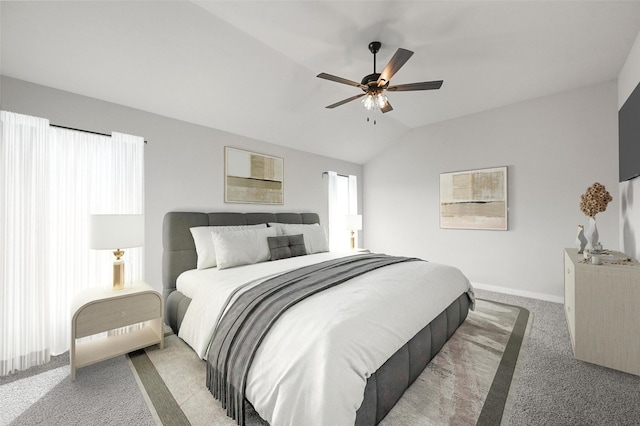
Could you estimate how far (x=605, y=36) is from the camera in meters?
2.51

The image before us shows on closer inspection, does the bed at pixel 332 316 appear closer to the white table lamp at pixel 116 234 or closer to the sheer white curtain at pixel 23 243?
the white table lamp at pixel 116 234

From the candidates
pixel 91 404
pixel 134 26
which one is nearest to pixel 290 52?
pixel 134 26

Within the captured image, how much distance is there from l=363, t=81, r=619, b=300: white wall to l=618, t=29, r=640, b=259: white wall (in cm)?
23

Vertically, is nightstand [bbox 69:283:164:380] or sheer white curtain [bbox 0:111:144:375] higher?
sheer white curtain [bbox 0:111:144:375]

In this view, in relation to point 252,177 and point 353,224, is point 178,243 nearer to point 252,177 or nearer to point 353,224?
point 252,177

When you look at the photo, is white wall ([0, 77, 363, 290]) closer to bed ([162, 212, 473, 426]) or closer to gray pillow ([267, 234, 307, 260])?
bed ([162, 212, 473, 426])

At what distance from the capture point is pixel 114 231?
219 cm

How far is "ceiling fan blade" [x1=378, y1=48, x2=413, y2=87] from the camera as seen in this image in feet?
6.24

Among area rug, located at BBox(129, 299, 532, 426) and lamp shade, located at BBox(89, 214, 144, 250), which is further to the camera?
lamp shade, located at BBox(89, 214, 144, 250)

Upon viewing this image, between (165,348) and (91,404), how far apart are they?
670 millimetres

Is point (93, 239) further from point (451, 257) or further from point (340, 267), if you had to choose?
point (451, 257)

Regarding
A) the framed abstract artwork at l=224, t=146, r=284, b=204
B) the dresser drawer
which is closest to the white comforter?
the dresser drawer

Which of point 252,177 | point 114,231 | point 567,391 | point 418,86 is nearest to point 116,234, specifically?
point 114,231

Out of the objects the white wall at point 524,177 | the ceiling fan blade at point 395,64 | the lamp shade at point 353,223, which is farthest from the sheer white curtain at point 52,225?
the white wall at point 524,177
